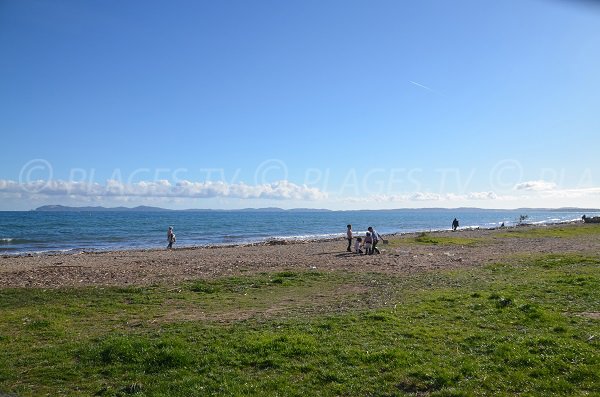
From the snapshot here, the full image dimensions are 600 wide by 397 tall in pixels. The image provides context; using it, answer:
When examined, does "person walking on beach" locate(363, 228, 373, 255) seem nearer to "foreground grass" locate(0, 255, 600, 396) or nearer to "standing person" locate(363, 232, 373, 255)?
"standing person" locate(363, 232, 373, 255)

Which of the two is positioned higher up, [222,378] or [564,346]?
[564,346]

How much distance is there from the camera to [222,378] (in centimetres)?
868

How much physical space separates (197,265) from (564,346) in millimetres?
20778

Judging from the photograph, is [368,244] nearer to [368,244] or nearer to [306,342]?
[368,244]

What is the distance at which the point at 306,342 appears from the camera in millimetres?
10297

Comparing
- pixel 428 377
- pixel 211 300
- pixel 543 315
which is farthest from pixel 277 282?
pixel 428 377

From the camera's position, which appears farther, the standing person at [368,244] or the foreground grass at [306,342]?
the standing person at [368,244]

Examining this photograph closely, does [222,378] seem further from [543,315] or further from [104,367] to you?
[543,315]

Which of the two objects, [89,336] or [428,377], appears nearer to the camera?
[428,377]

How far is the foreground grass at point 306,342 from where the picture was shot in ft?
27.4

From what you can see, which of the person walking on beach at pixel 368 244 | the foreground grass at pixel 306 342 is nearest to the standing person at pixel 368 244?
the person walking on beach at pixel 368 244

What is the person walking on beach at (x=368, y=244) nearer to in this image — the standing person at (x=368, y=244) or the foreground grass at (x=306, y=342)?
the standing person at (x=368, y=244)

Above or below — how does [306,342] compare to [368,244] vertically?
below

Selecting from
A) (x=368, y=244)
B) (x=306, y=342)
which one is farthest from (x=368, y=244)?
(x=306, y=342)
